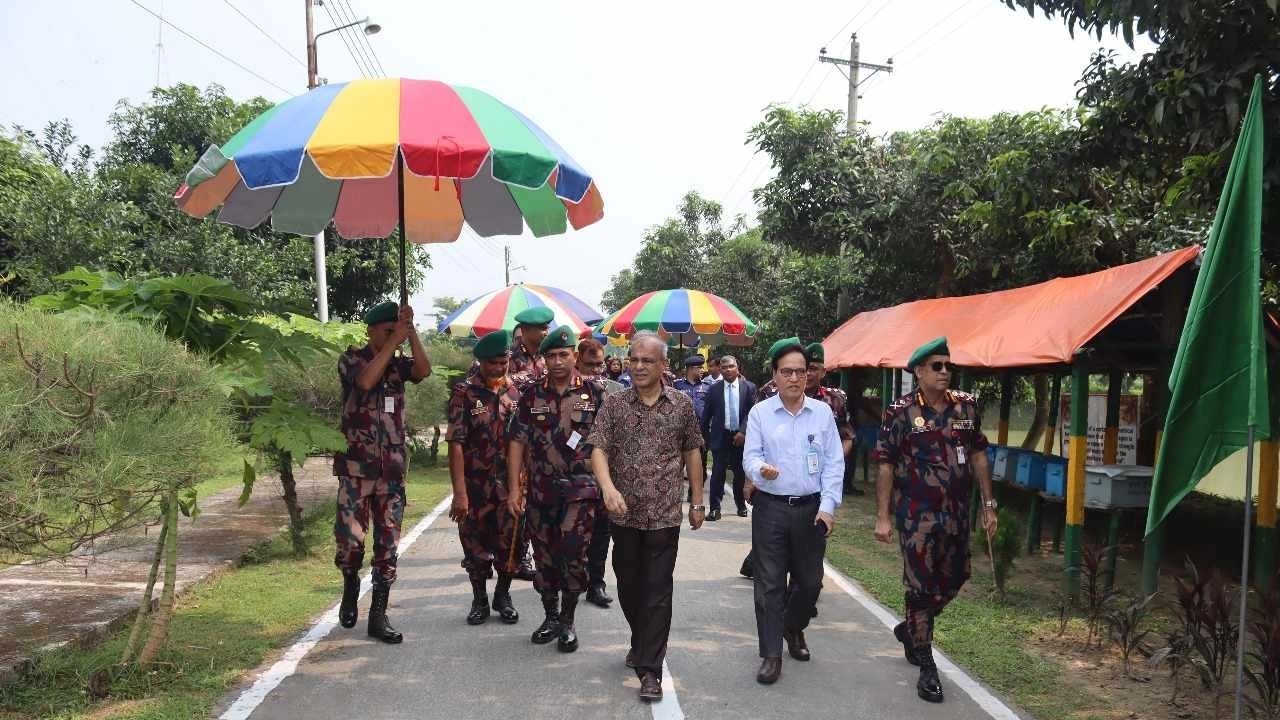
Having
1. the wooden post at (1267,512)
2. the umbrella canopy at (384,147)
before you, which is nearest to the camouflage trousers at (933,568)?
the umbrella canopy at (384,147)

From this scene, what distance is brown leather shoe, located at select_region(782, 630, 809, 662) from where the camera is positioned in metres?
5.65

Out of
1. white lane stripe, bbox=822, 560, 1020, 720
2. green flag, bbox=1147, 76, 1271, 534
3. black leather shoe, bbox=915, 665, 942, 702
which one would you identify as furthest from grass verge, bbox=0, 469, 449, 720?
green flag, bbox=1147, 76, 1271, 534

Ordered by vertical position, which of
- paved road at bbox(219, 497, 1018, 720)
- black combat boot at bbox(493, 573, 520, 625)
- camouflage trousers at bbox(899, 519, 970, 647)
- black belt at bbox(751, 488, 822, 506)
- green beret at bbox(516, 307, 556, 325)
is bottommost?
paved road at bbox(219, 497, 1018, 720)

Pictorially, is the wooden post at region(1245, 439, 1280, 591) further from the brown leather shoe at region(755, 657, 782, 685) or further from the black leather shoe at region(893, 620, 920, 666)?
the brown leather shoe at region(755, 657, 782, 685)

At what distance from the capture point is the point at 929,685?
16.4ft

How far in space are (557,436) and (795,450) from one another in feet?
4.75

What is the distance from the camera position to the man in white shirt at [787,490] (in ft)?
17.0

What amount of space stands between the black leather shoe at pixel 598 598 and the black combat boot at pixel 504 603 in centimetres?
62

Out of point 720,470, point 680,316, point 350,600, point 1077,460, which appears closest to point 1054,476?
point 1077,460

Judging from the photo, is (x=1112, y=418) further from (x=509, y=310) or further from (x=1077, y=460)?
(x=509, y=310)

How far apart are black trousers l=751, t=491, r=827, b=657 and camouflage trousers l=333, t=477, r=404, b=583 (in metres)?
2.12

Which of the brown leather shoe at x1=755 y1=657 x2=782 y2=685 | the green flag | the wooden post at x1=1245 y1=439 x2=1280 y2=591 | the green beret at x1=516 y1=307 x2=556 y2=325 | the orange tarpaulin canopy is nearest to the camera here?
the green flag

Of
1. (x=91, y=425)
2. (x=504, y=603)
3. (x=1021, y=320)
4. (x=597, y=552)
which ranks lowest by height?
(x=504, y=603)

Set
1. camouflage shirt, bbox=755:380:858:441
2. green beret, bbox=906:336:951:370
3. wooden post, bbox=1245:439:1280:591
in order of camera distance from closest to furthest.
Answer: green beret, bbox=906:336:951:370 → wooden post, bbox=1245:439:1280:591 → camouflage shirt, bbox=755:380:858:441
